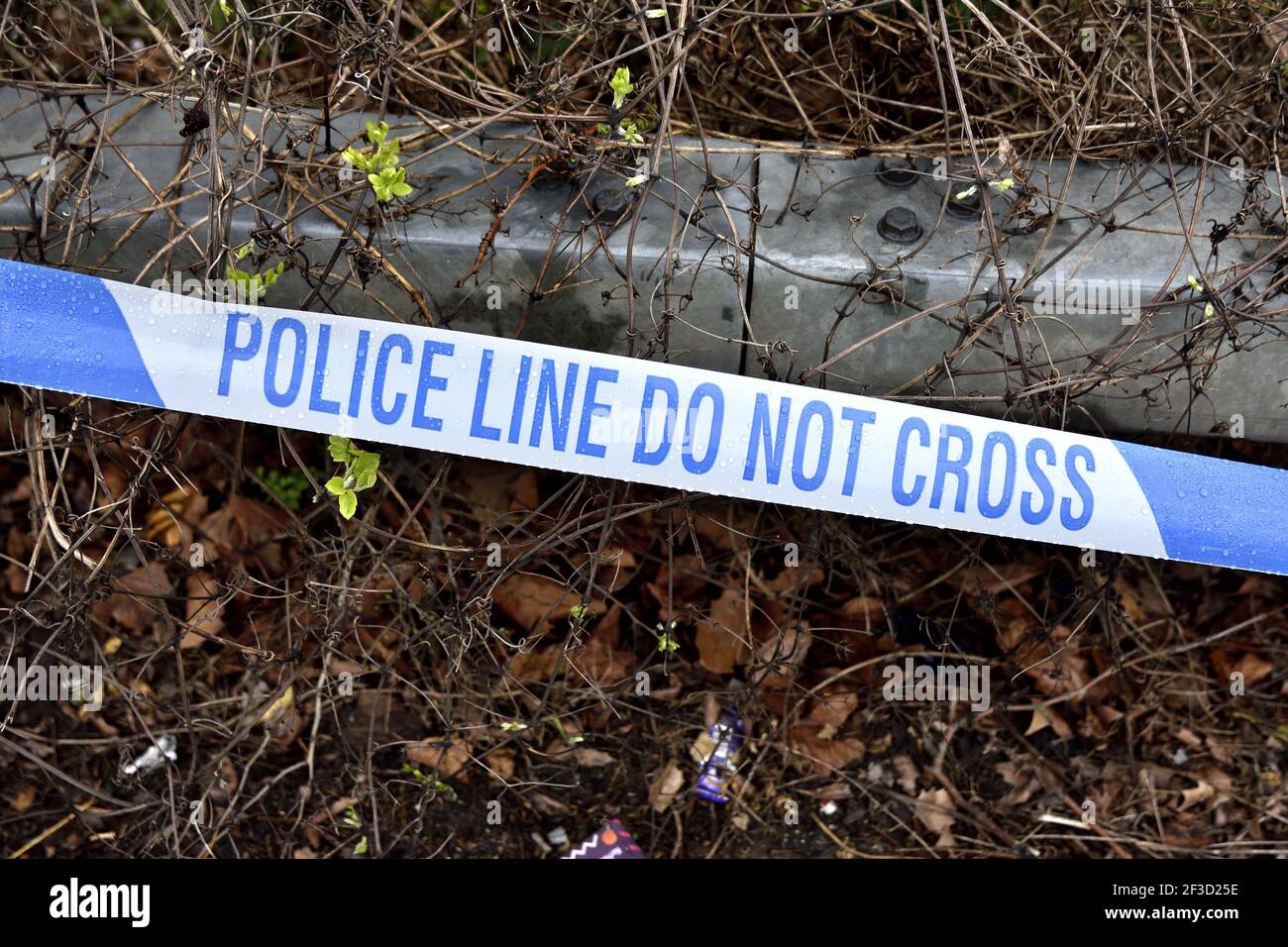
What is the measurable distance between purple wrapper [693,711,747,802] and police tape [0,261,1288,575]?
3.12 feet

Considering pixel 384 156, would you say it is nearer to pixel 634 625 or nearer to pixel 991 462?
pixel 634 625

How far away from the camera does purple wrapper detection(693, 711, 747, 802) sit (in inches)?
129

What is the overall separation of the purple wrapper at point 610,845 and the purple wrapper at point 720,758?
10.5 inches

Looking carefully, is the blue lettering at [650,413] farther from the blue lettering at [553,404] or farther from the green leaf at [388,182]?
the green leaf at [388,182]

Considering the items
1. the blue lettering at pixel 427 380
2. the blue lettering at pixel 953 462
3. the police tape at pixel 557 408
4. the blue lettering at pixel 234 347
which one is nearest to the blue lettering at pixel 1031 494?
the police tape at pixel 557 408

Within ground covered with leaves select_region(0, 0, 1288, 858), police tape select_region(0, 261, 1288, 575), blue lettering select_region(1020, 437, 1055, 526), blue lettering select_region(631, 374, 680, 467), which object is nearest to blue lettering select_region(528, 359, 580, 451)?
police tape select_region(0, 261, 1288, 575)

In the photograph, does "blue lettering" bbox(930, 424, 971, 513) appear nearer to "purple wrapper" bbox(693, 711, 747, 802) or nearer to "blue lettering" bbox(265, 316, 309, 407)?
"purple wrapper" bbox(693, 711, 747, 802)

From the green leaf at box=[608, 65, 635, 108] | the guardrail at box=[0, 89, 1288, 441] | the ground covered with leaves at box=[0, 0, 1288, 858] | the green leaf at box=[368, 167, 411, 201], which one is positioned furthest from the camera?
the ground covered with leaves at box=[0, 0, 1288, 858]

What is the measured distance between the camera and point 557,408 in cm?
269

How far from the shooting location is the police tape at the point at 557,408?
2.67 m

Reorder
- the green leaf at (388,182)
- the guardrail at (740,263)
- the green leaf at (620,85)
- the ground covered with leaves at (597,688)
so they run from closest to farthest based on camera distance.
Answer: the green leaf at (388,182)
the green leaf at (620,85)
the guardrail at (740,263)
the ground covered with leaves at (597,688)
